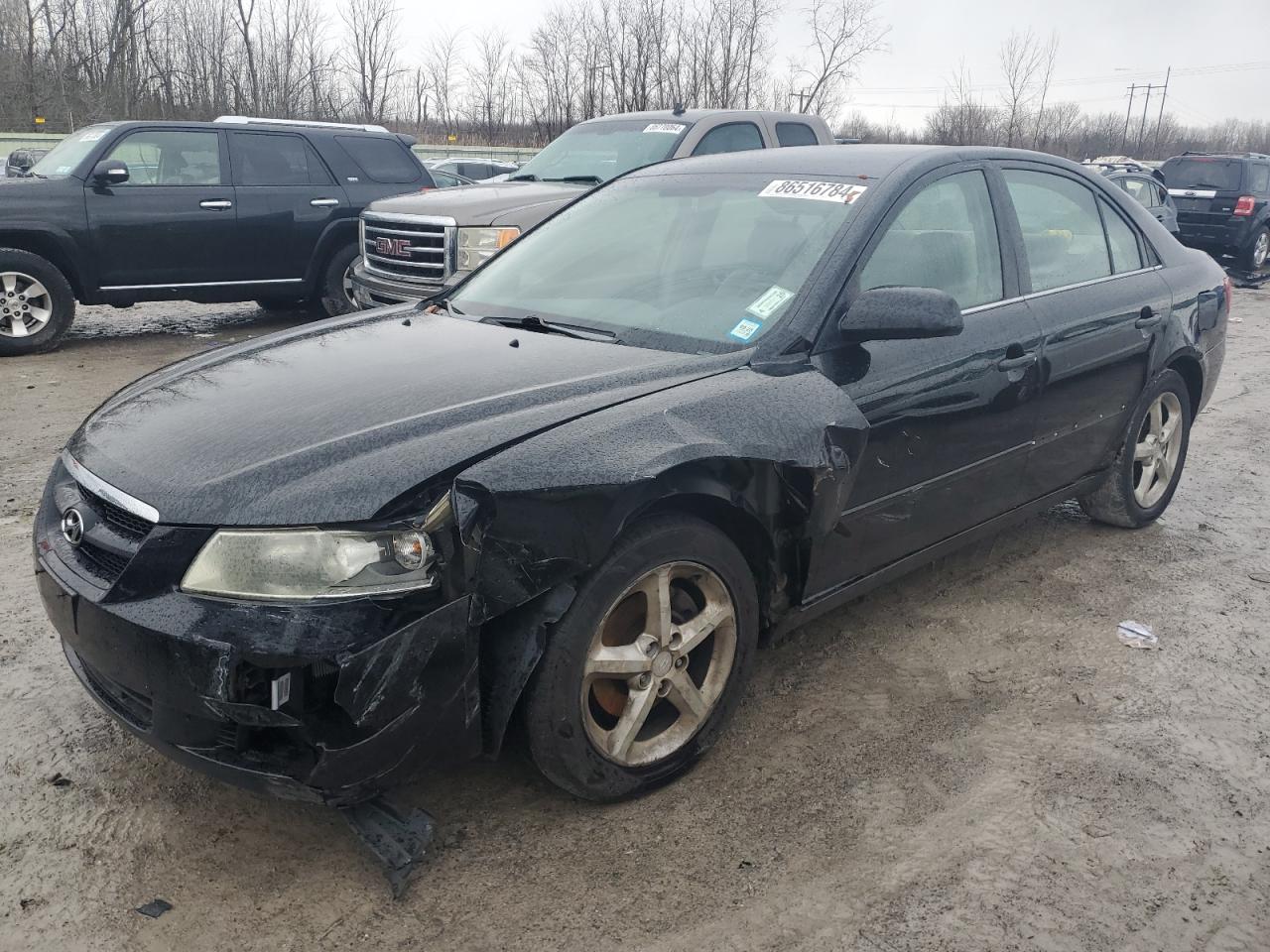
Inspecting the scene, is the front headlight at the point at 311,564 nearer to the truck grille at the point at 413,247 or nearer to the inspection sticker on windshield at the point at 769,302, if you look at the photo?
the inspection sticker on windshield at the point at 769,302

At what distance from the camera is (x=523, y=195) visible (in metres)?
8.08

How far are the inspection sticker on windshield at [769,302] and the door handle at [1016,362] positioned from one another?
0.93 meters

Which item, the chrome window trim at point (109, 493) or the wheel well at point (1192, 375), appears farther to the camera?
the wheel well at point (1192, 375)

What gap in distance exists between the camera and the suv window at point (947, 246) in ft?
11.1

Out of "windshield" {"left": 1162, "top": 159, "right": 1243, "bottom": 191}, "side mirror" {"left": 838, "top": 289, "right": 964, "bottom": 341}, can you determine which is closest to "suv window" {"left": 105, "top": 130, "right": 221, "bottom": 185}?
"side mirror" {"left": 838, "top": 289, "right": 964, "bottom": 341}

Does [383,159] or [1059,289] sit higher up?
[383,159]

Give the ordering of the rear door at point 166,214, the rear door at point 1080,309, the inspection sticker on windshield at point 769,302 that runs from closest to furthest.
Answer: the inspection sticker on windshield at point 769,302
the rear door at point 1080,309
the rear door at point 166,214

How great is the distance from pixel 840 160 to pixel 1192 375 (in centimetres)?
238

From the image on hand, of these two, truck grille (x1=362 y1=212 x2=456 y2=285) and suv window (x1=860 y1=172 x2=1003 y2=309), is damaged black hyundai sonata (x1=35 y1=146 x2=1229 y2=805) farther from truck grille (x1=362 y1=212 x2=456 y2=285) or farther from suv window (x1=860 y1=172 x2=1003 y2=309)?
truck grille (x1=362 y1=212 x2=456 y2=285)

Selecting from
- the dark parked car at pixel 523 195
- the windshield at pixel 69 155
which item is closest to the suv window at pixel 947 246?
the dark parked car at pixel 523 195

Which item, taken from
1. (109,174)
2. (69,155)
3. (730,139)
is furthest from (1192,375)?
(69,155)

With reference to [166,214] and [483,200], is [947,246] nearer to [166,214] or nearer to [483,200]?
[483,200]

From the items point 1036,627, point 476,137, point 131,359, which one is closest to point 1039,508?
point 1036,627

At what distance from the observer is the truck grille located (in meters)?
7.82
